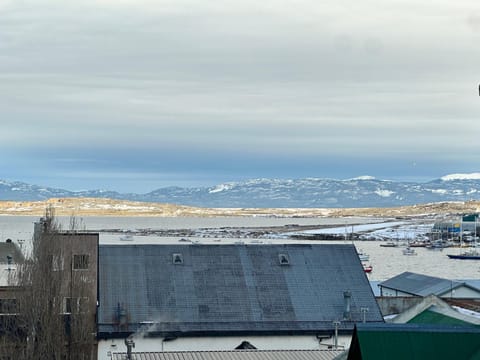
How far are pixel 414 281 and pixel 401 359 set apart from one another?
36.2 m

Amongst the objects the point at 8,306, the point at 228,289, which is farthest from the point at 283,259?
the point at 8,306

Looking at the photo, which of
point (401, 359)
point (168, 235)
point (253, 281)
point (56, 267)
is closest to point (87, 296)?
point (56, 267)

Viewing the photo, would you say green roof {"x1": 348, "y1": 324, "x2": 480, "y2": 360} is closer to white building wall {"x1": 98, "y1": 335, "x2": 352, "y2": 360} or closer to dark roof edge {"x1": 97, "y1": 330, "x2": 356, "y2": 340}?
white building wall {"x1": 98, "y1": 335, "x2": 352, "y2": 360}

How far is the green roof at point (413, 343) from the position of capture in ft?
61.1

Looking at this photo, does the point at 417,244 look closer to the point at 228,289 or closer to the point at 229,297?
the point at 228,289

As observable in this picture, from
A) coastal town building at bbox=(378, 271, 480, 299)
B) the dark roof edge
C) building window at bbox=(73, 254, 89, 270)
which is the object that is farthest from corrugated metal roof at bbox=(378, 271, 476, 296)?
building window at bbox=(73, 254, 89, 270)

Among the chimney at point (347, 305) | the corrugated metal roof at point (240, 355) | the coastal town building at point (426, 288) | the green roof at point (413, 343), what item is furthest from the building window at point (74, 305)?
the coastal town building at point (426, 288)

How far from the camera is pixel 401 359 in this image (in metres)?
18.7

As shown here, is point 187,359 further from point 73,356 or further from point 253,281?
point 253,281

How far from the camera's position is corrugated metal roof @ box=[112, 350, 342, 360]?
2684 cm

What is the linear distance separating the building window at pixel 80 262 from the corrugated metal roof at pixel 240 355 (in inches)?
233

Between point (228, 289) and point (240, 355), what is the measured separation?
692cm

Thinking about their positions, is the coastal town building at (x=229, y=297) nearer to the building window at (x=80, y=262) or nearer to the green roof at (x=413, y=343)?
the building window at (x=80, y=262)

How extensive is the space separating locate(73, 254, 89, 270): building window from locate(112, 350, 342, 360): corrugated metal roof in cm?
591
